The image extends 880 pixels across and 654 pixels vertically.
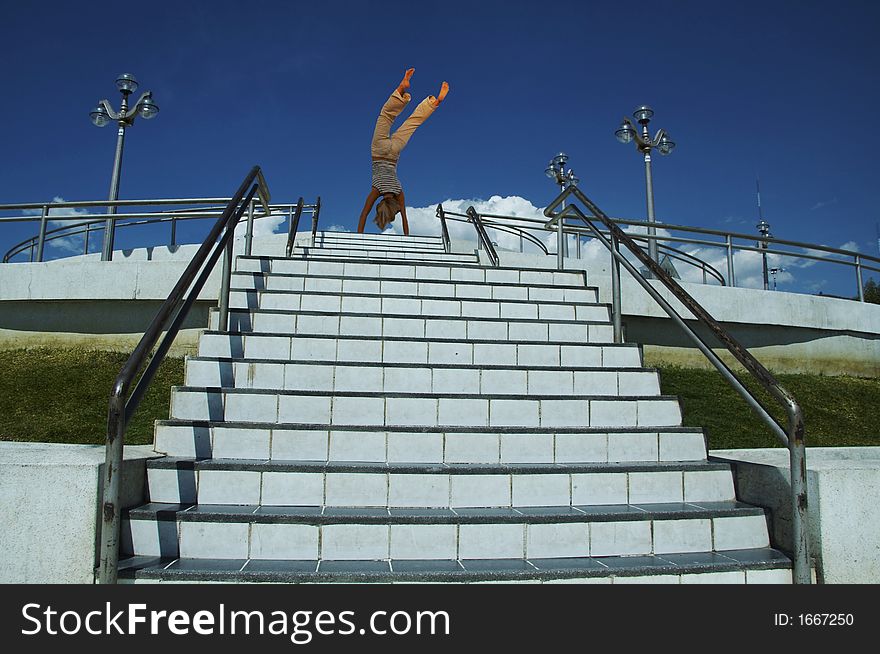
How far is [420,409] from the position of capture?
3.82m

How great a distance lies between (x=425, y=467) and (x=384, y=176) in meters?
11.9

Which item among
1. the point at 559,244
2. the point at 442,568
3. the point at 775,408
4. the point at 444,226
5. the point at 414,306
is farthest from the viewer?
the point at 444,226

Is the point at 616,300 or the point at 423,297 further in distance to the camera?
the point at 423,297

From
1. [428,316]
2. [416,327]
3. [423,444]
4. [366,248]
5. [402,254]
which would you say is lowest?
[423,444]

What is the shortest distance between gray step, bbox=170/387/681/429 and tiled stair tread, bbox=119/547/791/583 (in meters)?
1.11

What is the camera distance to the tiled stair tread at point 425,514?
9.14 feet

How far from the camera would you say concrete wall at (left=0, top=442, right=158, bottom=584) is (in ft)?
7.96

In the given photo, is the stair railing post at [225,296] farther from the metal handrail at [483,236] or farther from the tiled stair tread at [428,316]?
the metal handrail at [483,236]

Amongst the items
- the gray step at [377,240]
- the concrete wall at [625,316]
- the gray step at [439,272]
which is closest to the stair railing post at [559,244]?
the concrete wall at [625,316]

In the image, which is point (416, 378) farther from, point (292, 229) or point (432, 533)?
point (292, 229)

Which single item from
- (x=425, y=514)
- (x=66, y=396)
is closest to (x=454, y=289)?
(x=425, y=514)

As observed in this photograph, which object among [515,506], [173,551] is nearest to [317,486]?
[173,551]

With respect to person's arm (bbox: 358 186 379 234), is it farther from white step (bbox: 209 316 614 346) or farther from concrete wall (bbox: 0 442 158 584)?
concrete wall (bbox: 0 442 158 584)

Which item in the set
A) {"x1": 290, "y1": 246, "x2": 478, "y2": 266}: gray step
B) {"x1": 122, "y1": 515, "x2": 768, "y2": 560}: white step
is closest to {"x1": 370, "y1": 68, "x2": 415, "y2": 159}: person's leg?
{"x1": 290, "y1": 246, "x2": 478, "y2": 266}: gray step
